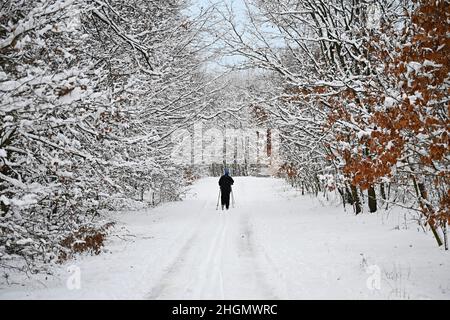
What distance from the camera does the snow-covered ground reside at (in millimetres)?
5926

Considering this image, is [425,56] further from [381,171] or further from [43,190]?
[43,190]

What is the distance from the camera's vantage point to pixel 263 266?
→ 24.2ft

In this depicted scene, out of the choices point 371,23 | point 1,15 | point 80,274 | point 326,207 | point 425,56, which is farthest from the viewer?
point 326,207

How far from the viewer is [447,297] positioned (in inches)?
217

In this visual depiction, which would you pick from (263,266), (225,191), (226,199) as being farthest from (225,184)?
(263,266)

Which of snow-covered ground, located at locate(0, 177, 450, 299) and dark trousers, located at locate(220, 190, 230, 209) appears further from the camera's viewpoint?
dark trousers, located at locate(220, 190, 230, 209)

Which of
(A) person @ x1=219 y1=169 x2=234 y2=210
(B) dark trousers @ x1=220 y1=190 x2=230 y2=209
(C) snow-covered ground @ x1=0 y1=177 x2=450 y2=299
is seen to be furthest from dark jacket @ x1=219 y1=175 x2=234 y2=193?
(C) snow-covered ground @ x1=0 y1=177 x2=450 y2=299

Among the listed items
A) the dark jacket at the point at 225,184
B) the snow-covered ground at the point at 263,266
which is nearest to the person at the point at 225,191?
the dark jacket at the point at 225,184

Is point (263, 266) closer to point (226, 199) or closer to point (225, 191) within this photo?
point (226, 199)

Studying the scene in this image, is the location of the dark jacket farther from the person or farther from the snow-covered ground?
the snow-covered ground

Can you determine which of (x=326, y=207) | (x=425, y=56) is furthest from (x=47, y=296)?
(x=326, y=207)

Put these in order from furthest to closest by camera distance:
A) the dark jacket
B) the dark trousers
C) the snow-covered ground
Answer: the dark jacket < the dark trousers < the snow-covered ground

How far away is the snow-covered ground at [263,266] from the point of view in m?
5.93
